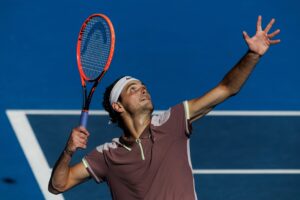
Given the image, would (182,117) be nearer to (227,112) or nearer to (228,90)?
(228,90)

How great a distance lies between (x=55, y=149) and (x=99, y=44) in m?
1.99

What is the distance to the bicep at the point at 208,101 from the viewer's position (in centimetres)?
571

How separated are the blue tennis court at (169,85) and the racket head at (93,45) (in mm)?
1784

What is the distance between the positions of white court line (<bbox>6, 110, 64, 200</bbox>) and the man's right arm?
2.08m

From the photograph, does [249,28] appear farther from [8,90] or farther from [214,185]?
[8,90]

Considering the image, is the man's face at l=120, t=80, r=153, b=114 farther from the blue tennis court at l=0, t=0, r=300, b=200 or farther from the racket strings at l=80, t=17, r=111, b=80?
the blue tennis court at l=0, t=0, r=300, b=200

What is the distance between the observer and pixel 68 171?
6078 millimetres

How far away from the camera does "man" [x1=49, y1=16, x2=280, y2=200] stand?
18.6 feet

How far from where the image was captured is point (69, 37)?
959cm

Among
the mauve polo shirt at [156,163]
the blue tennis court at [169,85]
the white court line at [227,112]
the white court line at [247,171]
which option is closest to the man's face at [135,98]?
the mauve polo shirt at [156,163]

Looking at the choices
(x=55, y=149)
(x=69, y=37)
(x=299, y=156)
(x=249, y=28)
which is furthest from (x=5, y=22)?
(x=299, y=156)

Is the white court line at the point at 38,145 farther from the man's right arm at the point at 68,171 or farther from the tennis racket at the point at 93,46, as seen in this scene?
the man's right arm at the point at 68,171

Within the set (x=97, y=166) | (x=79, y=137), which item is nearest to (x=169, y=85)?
(x=97, y=166)

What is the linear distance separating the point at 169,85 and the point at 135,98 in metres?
3.05
